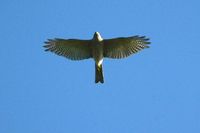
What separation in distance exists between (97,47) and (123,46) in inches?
39.8

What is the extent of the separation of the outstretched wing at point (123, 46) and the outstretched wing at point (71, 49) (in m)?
0.77

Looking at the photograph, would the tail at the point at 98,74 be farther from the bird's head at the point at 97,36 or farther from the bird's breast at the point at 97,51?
the bird's head at the point at 97,36

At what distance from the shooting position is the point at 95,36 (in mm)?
35656

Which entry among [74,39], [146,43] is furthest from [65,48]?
[146,43]

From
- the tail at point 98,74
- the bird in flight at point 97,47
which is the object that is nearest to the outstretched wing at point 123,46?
the bird in flight at point 97,47

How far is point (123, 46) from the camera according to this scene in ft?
118

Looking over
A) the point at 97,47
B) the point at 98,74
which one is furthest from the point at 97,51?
the point at 98,74

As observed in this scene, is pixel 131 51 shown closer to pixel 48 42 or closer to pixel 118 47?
pixel 118 47

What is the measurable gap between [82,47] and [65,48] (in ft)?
2.15

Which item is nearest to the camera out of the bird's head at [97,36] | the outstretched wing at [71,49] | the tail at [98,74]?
the tail at [98,74]

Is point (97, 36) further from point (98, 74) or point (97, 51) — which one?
point (98, 74)

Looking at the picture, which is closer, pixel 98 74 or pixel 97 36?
pixel 98 74

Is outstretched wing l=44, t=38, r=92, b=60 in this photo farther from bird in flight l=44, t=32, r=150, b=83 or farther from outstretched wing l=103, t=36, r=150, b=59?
outstretched wing l=103, t=36, r=150, b=59

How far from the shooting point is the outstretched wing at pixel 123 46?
117 ft
